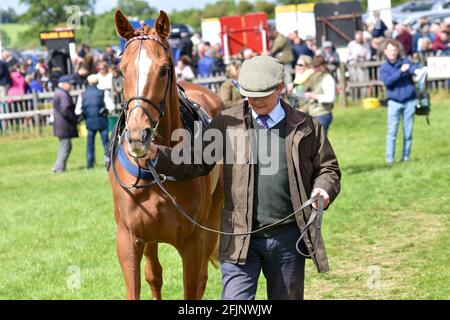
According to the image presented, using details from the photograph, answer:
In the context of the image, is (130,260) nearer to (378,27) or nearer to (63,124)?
(63,124)

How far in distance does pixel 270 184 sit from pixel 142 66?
121 cm

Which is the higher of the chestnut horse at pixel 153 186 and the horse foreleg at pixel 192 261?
the chestnut horse at pixel 153 186

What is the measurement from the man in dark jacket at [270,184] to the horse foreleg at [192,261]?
Result: 113 cm

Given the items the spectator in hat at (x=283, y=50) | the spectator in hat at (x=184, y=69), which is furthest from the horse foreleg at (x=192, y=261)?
the spectator in hat at (x=283, y=50)

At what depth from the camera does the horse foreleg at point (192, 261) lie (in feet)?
23.6

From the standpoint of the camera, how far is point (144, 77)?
20.7 ft

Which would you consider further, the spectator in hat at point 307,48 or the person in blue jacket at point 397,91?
the spectator in hat at point 307,48

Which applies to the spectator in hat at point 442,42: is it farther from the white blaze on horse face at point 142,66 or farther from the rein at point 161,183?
the white blaze on horse face at point 142,66

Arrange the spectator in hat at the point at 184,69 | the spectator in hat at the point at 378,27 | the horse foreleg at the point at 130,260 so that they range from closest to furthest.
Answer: the horse foreleg at the point at 130,260 < the spectator in hat at the point at 184,69 < the spectator in hat at the point at 378,27

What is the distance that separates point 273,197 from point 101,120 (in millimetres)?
13933

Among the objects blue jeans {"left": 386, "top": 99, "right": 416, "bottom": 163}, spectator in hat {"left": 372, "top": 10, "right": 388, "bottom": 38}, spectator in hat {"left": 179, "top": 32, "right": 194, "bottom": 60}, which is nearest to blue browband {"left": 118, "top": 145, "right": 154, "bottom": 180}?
blue jeans {"left": 386, "top": 99, "right": 416, "bottom": 163}

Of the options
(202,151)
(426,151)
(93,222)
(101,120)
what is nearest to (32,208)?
(93,222)

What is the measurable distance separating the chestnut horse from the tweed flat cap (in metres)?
0.69

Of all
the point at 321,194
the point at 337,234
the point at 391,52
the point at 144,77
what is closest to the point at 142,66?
the point at 144,77
